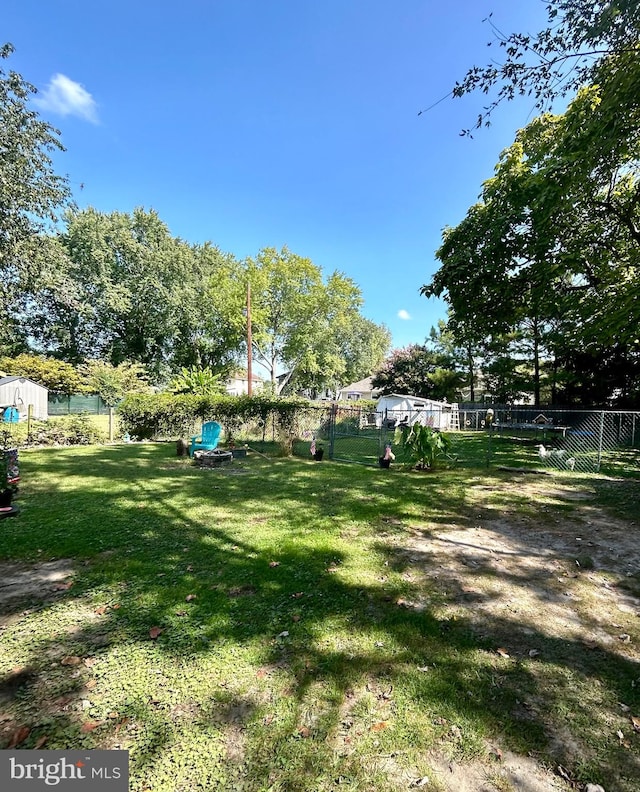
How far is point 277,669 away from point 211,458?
24.5 feet

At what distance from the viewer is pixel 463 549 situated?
4199 millimetres

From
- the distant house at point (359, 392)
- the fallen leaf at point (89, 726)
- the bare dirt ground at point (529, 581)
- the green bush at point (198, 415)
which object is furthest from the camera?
the distant house at point (359, 392)

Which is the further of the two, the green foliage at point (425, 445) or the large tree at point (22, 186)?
the large tree at point (22, 186)

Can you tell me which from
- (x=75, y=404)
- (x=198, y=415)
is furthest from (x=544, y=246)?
(x=75, y=404)

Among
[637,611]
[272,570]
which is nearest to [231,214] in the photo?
[272,570]

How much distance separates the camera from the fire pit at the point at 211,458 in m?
9.27

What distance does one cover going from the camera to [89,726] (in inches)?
71.8

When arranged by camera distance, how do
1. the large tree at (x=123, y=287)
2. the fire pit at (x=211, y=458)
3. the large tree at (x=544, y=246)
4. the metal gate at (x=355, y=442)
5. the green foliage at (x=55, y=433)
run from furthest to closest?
the large tree at (x=123, y=287), the green foliage at (x=55, y=433), the metal gate at (x=355, y=442), the fire pit at (x=211, y=458), the large tree at (x=544, y=246)

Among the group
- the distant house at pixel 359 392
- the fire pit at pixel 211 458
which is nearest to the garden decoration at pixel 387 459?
the fire pit at pixel 211 458

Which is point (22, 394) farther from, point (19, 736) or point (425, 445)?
point (19, 736)

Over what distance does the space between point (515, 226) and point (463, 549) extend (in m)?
9.36

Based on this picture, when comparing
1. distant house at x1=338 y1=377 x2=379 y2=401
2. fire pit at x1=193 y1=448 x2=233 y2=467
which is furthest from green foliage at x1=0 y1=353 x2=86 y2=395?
distant house at x1=338 y1=377 x2=379 y2=401

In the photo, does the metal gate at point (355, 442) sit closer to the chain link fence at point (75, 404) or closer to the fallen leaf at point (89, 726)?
the fallen leaf at point (89, 726)

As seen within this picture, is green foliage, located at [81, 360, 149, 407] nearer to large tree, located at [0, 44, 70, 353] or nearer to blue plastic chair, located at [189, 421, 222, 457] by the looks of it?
large tree, located at [0, 44, 70, 353]
